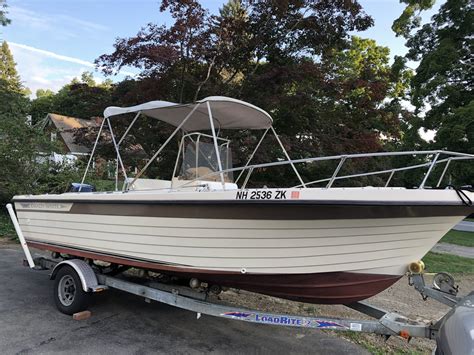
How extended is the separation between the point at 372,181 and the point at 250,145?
3951 mm

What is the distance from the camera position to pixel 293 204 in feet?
10.1

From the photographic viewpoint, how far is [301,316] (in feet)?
11.5

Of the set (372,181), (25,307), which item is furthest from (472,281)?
(25,307)

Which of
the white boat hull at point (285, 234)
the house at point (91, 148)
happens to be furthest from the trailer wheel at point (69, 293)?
the house at point (91, 148)

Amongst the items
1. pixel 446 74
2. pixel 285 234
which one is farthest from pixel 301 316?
pixel 446 74

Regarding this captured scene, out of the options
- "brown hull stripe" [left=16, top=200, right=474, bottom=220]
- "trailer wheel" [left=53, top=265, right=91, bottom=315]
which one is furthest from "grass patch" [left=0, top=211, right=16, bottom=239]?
"brown hull stripe" [left=16, top=200, right=474, bottom=220]

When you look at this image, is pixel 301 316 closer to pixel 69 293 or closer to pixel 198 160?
pixel 198 160

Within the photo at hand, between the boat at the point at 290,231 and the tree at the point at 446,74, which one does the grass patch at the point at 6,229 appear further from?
the tree at the point at 446,74

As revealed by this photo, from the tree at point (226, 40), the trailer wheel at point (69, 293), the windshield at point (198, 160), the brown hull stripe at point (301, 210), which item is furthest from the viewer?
the tree at point (226, 40)

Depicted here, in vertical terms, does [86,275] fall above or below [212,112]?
below

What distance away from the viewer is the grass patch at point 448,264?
310 inches

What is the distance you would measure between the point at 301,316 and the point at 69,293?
2759mm

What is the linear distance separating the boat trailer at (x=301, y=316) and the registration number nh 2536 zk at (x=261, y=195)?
1.08 m

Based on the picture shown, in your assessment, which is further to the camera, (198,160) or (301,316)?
(198,160)
